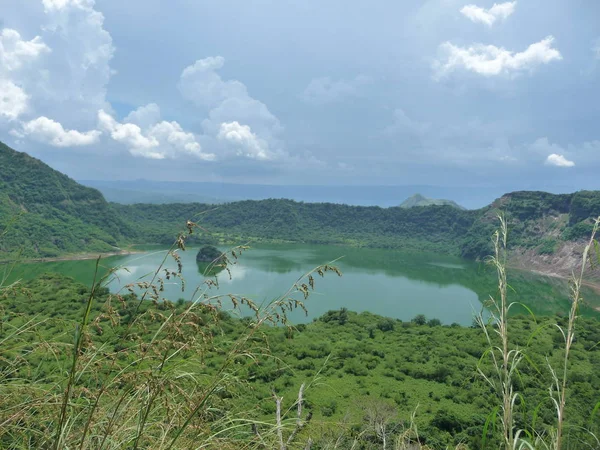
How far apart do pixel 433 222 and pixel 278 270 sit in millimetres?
58596

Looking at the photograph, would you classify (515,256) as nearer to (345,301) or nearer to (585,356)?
(345,301)

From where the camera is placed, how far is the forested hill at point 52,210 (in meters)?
46.1

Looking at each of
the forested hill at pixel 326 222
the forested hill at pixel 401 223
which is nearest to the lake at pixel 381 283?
the forested hill at pixel 401 223

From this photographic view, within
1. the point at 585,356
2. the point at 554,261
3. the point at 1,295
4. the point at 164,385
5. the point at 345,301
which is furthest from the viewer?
the point at 554,261

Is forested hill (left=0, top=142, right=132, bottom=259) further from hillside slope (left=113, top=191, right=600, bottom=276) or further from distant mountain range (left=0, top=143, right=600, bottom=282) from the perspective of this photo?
hillside slope (left=113, top=191, right=600, bottom=276)

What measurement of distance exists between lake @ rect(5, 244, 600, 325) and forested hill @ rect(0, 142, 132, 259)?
702cm

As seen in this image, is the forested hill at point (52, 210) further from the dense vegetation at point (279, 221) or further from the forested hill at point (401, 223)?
the forested hill at point (401, 223)

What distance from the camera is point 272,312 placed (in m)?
1.09

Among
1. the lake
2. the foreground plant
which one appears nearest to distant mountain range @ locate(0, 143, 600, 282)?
the lake

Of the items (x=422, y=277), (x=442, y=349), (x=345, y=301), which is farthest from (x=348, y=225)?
(x=442, y=349)

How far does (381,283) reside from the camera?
128 feet

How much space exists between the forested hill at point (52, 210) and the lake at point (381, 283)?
7017 millimetres

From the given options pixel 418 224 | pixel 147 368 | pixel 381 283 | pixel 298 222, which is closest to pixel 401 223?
pixel 418 224

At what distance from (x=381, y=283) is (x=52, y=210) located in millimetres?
49809
